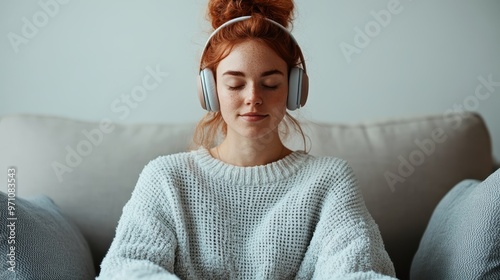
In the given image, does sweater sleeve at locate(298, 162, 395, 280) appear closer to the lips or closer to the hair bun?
the lips

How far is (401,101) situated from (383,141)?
33 cm

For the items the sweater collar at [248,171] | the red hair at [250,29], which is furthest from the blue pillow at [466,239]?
the red hair at [250,29]

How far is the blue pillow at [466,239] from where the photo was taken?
1.27 metres

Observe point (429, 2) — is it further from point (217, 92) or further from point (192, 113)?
point (217, 92)

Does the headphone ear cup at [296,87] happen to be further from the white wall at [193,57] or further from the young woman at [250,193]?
the white wall at [193,57]

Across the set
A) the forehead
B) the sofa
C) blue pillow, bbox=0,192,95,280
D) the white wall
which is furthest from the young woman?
the white wall

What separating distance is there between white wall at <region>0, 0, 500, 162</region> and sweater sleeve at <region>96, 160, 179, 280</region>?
71 cm

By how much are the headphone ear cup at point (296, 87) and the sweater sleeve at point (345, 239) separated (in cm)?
17

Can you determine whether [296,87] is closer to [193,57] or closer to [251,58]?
[251,58]

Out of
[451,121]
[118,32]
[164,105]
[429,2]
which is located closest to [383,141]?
[451,121]

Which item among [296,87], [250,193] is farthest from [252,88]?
[250,193]

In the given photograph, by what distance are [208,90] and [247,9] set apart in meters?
0.19

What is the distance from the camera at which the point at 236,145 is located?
1.34 metres

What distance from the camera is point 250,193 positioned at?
1.32 m
